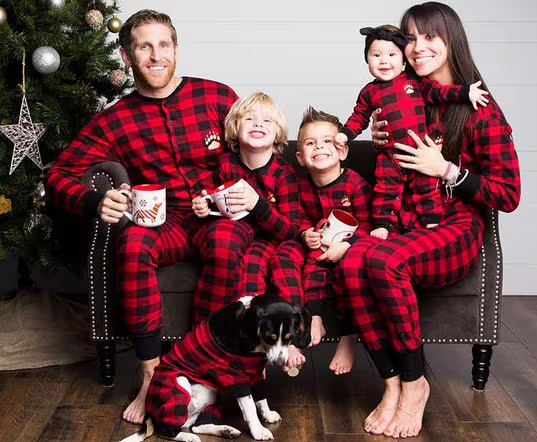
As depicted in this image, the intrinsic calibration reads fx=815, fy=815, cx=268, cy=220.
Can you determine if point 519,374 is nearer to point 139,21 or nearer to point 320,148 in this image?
point 320,148

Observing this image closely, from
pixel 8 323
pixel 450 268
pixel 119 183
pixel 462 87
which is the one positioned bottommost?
pixel 8 323

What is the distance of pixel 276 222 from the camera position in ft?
8.70

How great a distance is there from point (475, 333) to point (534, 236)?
1.58m

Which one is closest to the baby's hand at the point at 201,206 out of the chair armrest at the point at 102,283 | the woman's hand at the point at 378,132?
the chair armrest at the point at 102,283

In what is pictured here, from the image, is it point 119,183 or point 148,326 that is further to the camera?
point 119,183

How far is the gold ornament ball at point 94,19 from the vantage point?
10.1 ft

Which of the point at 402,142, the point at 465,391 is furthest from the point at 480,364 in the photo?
the point at 402,142

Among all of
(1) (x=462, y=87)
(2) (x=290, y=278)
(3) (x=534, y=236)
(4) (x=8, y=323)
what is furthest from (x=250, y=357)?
(3) (x=534, y=236)

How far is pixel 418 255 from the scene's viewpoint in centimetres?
244

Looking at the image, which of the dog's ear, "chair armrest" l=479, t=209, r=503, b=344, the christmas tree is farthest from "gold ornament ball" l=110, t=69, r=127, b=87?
"chair armrest" l=479, t=209, r=503, b=344

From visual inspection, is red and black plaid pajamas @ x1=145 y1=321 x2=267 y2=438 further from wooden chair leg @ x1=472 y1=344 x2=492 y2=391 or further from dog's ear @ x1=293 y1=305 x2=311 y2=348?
wooden chair leg @ x1=472 y1=344 x2=492 y2=391

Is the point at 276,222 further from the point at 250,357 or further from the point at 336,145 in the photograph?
the point at 250,357

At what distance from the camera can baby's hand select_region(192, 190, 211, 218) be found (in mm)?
2602

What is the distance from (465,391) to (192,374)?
972 millimetres
